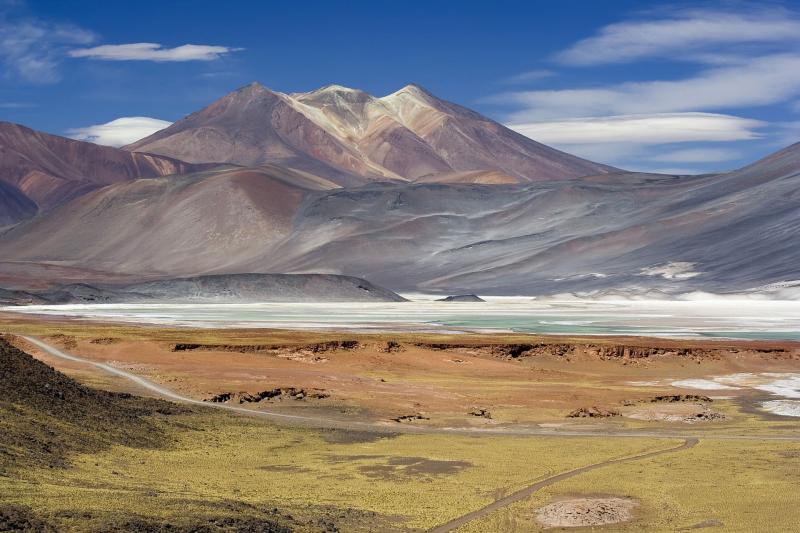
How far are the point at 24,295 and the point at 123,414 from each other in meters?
114

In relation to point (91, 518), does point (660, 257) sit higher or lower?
higher

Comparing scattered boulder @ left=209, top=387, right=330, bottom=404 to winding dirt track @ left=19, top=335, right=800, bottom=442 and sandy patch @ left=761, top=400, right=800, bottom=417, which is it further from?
sandy patch @ left=761, top=400, right=800, bottom=417

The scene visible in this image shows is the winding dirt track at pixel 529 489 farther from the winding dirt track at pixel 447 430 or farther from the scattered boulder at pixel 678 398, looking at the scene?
the scattered boulder at pixel 678 398

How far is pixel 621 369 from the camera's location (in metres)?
64.1

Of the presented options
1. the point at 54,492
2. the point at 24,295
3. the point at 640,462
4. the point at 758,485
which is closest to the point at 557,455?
the point at 640,462

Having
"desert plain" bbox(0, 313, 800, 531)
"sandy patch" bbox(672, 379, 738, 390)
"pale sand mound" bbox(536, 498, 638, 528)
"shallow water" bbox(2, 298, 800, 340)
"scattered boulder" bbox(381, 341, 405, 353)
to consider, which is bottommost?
"pale sand mound" bbox(536, 498, 638, 528)

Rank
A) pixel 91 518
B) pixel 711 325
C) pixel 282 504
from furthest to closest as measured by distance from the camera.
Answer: pixel 711 325 → pixel 282 504 → pixel 91 518

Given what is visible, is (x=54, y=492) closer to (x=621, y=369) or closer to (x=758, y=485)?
(x=758, y=485)

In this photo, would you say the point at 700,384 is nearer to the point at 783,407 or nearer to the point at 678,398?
the point at 678,398

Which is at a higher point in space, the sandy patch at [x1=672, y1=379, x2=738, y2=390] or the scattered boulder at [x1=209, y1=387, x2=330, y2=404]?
the sandy patch at [x1=672, y1=379, x2=738, y2=390]

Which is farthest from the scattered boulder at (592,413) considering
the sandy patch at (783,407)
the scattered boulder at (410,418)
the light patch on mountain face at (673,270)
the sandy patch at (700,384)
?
the light patch on mountain face at (673,270)

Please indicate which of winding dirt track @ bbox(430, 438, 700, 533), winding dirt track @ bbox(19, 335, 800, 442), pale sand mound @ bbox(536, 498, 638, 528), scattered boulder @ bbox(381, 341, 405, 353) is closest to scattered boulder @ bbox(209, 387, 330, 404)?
winding dirt track @ bbox(19, 335, 800, 442)

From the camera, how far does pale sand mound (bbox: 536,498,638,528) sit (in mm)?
24609

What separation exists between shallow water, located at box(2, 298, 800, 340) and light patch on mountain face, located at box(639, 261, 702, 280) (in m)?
20.7
